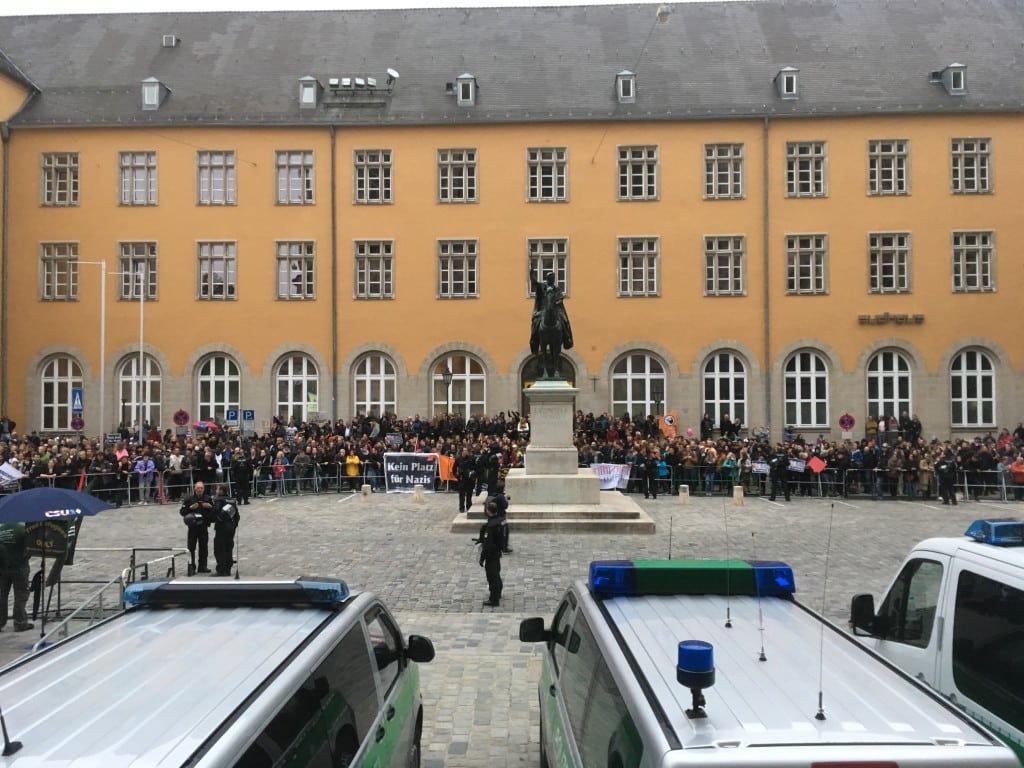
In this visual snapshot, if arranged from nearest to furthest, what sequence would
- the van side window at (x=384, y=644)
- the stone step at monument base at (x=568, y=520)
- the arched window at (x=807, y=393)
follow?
the van side window at (x=384, y=644)
the stone step at monument base at (x=568, y=520)
the arched window at (x=807, y=393)

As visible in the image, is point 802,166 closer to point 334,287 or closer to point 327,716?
point 334,287

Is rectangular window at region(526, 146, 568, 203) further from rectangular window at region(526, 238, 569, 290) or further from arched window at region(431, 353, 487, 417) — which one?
arched window at region(431, 353, 487, 417)

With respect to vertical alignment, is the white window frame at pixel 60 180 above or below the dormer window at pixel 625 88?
below

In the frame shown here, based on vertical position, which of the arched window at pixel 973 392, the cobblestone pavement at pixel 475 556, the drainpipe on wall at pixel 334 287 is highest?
the drainpipe on wall at pixel 334 287

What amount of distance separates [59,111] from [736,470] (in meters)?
29.2

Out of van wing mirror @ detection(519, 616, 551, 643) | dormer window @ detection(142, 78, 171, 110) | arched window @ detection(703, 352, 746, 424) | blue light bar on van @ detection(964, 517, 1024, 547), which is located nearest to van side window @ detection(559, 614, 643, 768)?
van wing mirror @ detection(519, 616, 551, 643)

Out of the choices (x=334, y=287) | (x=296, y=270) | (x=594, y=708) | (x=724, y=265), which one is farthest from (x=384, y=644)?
(x=296, y=270)

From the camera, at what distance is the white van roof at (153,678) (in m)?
3.11

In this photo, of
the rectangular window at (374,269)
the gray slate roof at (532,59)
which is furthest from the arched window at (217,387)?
the gray slate roof at (532,59)

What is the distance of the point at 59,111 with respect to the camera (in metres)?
36.8

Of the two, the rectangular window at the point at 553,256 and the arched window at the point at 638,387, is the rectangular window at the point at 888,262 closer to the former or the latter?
the arched window at the point at 638,387

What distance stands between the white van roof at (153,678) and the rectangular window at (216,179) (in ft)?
112

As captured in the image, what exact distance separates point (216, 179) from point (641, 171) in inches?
645

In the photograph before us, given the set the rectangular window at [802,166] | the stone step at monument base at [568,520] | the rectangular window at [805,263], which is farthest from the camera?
the rectangular window at [802,166]
